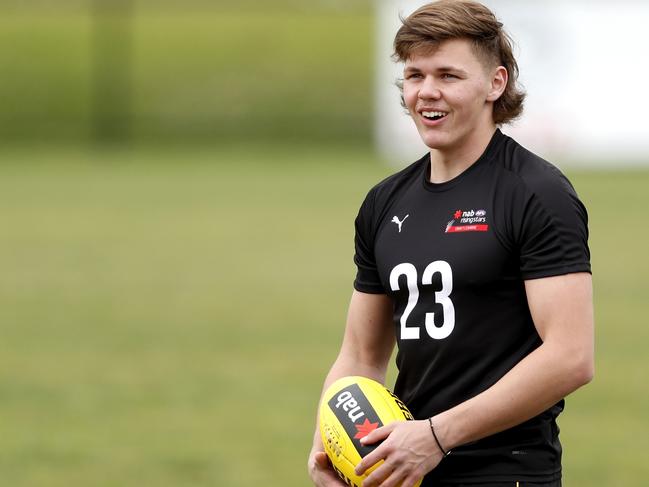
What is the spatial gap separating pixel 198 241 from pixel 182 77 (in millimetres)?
21705

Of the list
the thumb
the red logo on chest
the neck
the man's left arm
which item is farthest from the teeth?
the thumb

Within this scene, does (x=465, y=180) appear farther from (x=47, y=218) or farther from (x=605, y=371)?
(x=47, y=218)

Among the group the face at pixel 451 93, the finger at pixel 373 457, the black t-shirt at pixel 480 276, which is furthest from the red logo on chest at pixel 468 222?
the finger at pixel 373 457

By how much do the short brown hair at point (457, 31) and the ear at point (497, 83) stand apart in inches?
1.0

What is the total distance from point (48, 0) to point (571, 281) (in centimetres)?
4738

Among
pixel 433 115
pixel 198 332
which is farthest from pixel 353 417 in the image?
pixel 198 332

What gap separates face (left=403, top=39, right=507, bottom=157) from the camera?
419 cm

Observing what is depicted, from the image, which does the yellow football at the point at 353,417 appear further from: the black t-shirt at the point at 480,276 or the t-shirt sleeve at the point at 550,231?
the t-shirt sleeve at the point at 550,231

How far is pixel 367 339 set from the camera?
15.6ft

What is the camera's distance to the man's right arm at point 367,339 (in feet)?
15.4

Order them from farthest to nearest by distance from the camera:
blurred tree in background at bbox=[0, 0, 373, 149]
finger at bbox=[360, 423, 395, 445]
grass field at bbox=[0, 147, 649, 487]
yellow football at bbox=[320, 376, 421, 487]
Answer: blurred tree in background at bbox=[0, 0, 373, 149]
grass field at bbox=[0, 147, 649, 487]
yellow football at bbox=[320, 376, 421, 487]
finger at bbox=[360, 423, 395, 445]

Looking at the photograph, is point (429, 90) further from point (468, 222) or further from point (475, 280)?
point (475, 280)

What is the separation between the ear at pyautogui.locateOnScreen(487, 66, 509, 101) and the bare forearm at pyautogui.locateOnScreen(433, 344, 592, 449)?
2.80 ft

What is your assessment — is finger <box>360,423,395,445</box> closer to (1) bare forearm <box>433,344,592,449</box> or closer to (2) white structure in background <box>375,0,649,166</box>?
(1) bare forearm <box>433,344,592,449</box>
